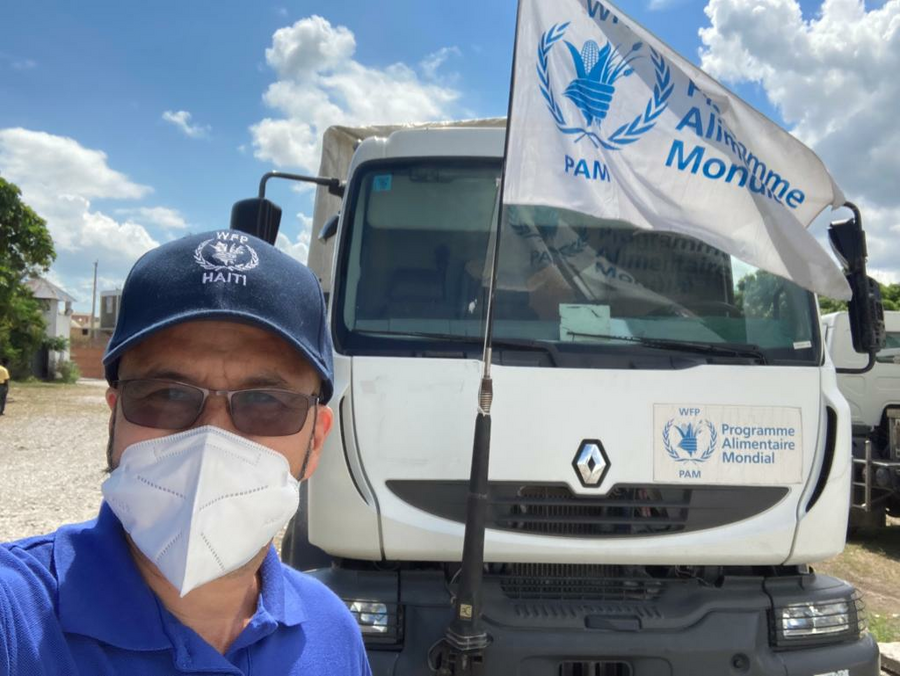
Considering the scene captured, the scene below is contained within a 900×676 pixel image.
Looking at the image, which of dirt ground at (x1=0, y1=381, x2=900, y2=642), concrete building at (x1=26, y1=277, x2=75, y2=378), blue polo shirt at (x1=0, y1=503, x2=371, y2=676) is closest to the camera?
blue polo shirt at (x1=0, y1=503, x2=371, y2=676)

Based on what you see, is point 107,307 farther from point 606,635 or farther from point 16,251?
point 606,635

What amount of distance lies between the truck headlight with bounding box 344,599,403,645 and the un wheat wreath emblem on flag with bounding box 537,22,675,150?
2019 millimetres

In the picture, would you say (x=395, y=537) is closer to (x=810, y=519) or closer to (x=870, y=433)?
(x=810, y=519)

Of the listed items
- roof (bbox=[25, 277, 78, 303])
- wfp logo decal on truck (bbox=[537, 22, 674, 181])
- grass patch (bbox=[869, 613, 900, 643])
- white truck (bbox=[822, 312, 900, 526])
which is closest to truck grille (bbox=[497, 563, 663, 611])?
wfp logo decal on truck (bbox=[537, 22, 674, 181])

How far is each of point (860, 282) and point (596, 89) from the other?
147cm

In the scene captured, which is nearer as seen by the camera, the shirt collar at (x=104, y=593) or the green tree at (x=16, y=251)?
the shirt collar at (x=104, y=593)

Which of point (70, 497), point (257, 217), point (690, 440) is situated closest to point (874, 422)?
point (690, 440)

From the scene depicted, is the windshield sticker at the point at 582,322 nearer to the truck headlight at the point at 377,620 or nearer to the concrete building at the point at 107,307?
the truck headlight at the point at 377,620

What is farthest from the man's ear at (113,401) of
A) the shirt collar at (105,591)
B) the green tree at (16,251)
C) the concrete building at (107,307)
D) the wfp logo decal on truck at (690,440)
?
the concrete building at (107,307)

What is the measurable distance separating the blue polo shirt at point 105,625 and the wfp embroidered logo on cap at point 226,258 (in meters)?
0.49

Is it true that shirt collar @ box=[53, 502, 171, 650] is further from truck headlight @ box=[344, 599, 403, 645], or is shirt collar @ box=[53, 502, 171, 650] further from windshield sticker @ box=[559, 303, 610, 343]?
windshield sticker @ box=[559, 303, 610, 343]

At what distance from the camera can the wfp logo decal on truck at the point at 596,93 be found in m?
3.17

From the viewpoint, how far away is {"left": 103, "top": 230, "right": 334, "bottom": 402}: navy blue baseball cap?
135cm

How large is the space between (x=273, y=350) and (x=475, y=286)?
192cm
